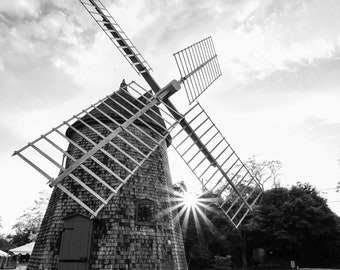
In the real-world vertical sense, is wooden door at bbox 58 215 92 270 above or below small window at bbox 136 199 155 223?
below

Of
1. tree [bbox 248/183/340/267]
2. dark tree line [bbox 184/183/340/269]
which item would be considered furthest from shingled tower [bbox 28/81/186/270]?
tree [bbox 248/183/340/267]

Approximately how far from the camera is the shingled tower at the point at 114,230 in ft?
20.6

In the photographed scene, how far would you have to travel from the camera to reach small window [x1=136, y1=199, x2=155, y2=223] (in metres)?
7.18

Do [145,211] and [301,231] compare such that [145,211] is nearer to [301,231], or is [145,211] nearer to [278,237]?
[278,237]

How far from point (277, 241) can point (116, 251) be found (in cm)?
2063

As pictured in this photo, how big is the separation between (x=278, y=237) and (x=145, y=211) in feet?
61.7

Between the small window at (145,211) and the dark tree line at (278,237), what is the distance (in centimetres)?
1609

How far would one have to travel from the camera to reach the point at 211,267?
22672mm

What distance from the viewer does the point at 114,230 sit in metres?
6.59

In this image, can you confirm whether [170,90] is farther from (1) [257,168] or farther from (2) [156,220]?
(1) [257,168]

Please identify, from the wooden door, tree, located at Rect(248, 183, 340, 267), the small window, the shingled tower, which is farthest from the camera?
tree, located at Rect(248, 183, 340, 267)

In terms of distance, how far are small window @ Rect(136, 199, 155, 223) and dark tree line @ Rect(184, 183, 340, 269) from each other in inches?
633

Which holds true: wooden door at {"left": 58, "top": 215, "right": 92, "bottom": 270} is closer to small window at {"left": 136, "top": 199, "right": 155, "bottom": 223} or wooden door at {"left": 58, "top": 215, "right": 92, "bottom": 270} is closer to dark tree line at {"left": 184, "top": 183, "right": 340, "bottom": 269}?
small window at {"left": 136, "top": 199, "right": 155, "bottom": 223}

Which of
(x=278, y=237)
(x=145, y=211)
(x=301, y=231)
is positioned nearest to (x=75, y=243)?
(x=145, y=211)
